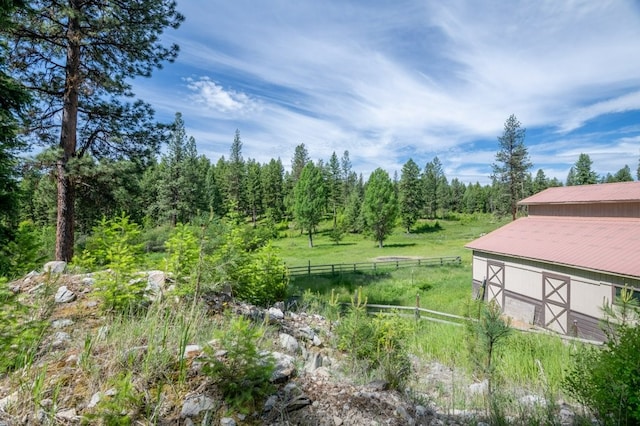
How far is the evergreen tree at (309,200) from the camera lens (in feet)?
135

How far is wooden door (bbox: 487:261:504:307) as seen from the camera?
14.9 metres

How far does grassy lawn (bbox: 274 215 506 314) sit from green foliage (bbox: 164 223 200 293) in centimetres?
319

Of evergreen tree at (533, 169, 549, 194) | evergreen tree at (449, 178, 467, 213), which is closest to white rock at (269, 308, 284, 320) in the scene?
evergreen tree at (533, 169, 549, 194)

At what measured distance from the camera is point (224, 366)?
241cm

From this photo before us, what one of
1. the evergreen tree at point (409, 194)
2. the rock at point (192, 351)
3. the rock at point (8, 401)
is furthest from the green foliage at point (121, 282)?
the evergreen tree at point (409, 194)

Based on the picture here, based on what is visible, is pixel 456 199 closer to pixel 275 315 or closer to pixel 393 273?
pixel 393 273

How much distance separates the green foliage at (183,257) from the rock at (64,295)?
1173 millimetres

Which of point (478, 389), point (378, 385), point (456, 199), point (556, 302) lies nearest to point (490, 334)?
point (478, 389)

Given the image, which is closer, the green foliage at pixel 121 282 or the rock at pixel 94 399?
the rock at pixel 94 399

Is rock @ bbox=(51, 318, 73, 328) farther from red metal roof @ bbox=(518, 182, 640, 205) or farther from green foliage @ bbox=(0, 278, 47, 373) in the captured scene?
red metal roof @ bbox=(518, 182, 640, 205)

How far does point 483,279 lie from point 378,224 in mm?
23899

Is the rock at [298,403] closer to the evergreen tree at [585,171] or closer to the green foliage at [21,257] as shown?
the green foliage at [21,257]

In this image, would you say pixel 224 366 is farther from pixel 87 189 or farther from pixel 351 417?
pixel 87 189

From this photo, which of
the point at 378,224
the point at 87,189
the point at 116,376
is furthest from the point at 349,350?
the point at 378,224
